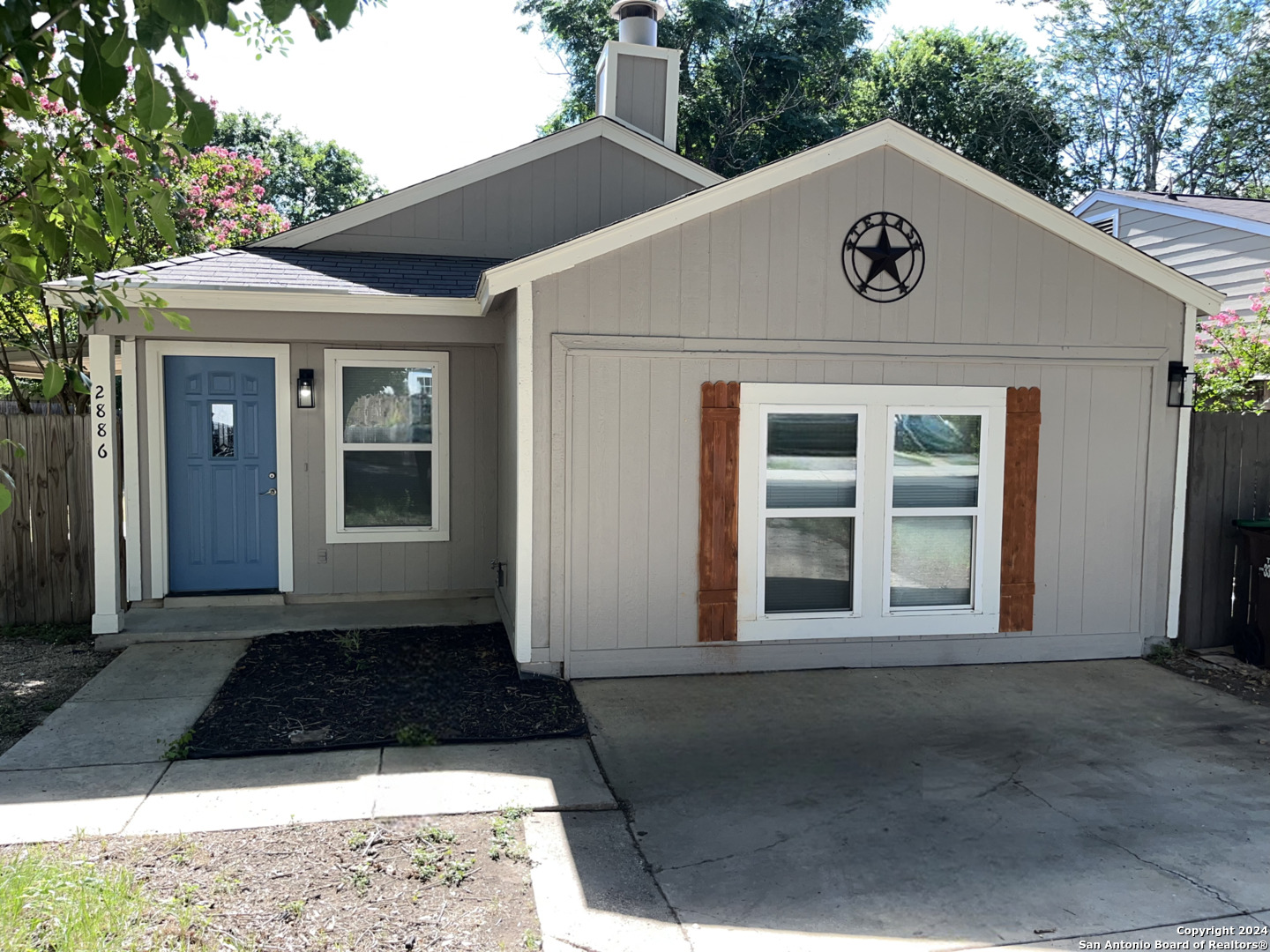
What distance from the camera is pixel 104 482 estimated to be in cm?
658

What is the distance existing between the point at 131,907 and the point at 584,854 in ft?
5.29

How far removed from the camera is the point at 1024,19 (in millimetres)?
25656

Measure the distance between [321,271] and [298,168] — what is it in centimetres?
2953

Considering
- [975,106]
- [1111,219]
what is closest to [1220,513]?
[1111,219]

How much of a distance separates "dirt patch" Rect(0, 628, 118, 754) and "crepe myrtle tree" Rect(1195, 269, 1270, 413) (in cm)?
899

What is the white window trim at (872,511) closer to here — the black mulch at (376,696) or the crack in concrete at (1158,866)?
the black mulch at (376,696)

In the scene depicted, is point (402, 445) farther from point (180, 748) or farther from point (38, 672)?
point (180, 748)

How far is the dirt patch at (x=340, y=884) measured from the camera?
3.10 m

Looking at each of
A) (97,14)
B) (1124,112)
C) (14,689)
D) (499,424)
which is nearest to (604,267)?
(499,424)

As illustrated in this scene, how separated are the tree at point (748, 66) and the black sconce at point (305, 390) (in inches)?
661

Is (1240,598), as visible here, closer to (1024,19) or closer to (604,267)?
(604,267)

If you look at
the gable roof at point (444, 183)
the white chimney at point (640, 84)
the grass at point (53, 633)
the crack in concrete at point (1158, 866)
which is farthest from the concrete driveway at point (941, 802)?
the white chimney at point (640, 84)

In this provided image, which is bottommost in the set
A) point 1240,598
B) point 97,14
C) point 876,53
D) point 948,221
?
point 1240,598

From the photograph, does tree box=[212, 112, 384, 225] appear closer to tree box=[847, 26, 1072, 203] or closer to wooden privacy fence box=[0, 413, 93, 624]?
tree box=[847, 26, 1072, 203]
